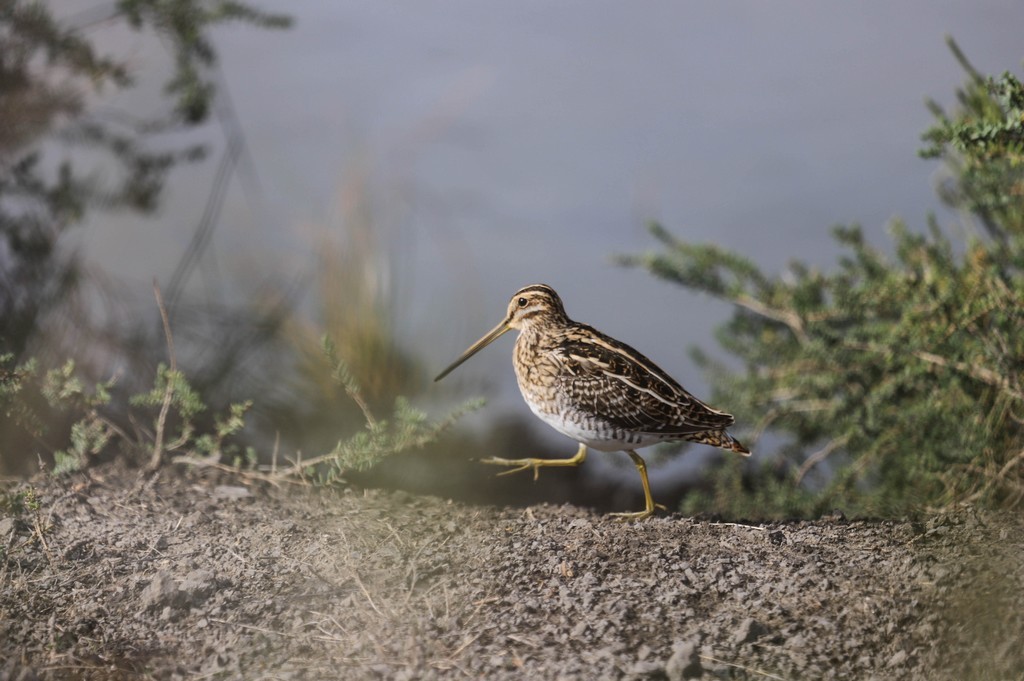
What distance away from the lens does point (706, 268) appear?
582 centimetres

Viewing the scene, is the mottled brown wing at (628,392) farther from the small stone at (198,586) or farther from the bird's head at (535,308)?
the small stone at (198,586)

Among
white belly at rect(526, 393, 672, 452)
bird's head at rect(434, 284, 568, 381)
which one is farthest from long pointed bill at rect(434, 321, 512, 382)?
white belly at rect(526, 393, 672, 452)

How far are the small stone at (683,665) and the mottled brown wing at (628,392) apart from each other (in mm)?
1240

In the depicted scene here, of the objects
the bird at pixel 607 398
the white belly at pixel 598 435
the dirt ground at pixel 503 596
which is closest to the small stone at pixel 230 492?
the dirt ground at pixel 503 596

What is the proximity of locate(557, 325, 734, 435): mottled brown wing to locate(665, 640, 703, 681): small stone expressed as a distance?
1.24 m

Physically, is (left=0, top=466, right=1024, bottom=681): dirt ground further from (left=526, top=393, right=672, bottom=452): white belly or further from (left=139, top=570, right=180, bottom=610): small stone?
(left=526, top=393, right=672, bottom=452): white belly

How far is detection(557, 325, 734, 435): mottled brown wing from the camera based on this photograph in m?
4.07

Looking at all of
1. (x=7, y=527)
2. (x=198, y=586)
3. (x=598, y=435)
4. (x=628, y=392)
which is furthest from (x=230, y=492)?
(x=628, y=392)

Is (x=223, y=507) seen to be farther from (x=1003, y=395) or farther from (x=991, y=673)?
(x=1003, y=395)

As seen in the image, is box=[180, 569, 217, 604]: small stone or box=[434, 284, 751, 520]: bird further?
box=[434, 284, 751, 520]: bird

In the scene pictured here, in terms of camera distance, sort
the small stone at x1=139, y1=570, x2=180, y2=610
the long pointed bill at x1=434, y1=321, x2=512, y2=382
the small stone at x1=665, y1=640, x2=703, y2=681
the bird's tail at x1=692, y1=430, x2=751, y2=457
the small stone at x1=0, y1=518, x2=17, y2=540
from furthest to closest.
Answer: the long pointed bill at x1=434, y1=321, x2=512, y2=382 → the bird's tail at x1=692, y1=430, x2=751, y2=457 → the small stone at x1=0, y1=518, x2=17, y2=540 → the small stone at x1=139, y1=570, x2=180, y2=610 → the small stone at x1=665, y1=640, x2=703, y2=681

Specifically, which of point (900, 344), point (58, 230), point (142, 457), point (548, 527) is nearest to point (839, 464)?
point (900, 344)

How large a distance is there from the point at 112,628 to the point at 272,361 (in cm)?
299

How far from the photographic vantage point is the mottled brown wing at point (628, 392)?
160 inches
